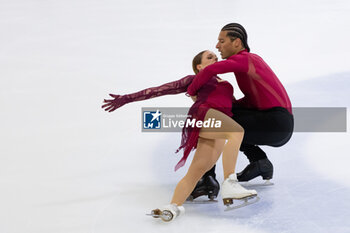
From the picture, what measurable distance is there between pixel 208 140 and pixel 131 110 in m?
1.88

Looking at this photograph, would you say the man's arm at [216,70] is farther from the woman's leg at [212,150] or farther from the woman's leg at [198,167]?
the woman's leg at [198,167]

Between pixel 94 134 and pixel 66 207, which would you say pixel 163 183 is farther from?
pixel 94 134

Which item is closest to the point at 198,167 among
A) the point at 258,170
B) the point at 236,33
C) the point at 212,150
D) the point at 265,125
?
the point at 212,150

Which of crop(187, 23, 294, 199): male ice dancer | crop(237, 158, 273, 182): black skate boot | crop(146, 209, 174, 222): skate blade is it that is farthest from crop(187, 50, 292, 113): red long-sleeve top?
crop(146, 209, 174, 222): skate blade

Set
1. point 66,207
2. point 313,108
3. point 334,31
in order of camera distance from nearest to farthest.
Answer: point 66,207
point 313,108
point 334,31

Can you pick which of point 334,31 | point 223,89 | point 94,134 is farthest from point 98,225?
point 334,31

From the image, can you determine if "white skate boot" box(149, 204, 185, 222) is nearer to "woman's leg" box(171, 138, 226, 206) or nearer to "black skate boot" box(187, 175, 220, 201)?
"woman's leg" box(171, 138, 226, 206)

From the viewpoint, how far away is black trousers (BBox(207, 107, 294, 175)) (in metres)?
2.74

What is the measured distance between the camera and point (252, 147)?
3.06 m

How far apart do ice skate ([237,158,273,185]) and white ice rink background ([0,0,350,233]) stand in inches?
2.5

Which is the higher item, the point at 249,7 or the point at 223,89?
the point at 249,7

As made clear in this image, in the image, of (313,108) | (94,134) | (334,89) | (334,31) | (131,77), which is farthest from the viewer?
(334,31)

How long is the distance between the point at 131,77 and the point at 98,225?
105 inches

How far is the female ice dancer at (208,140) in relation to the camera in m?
2.54
